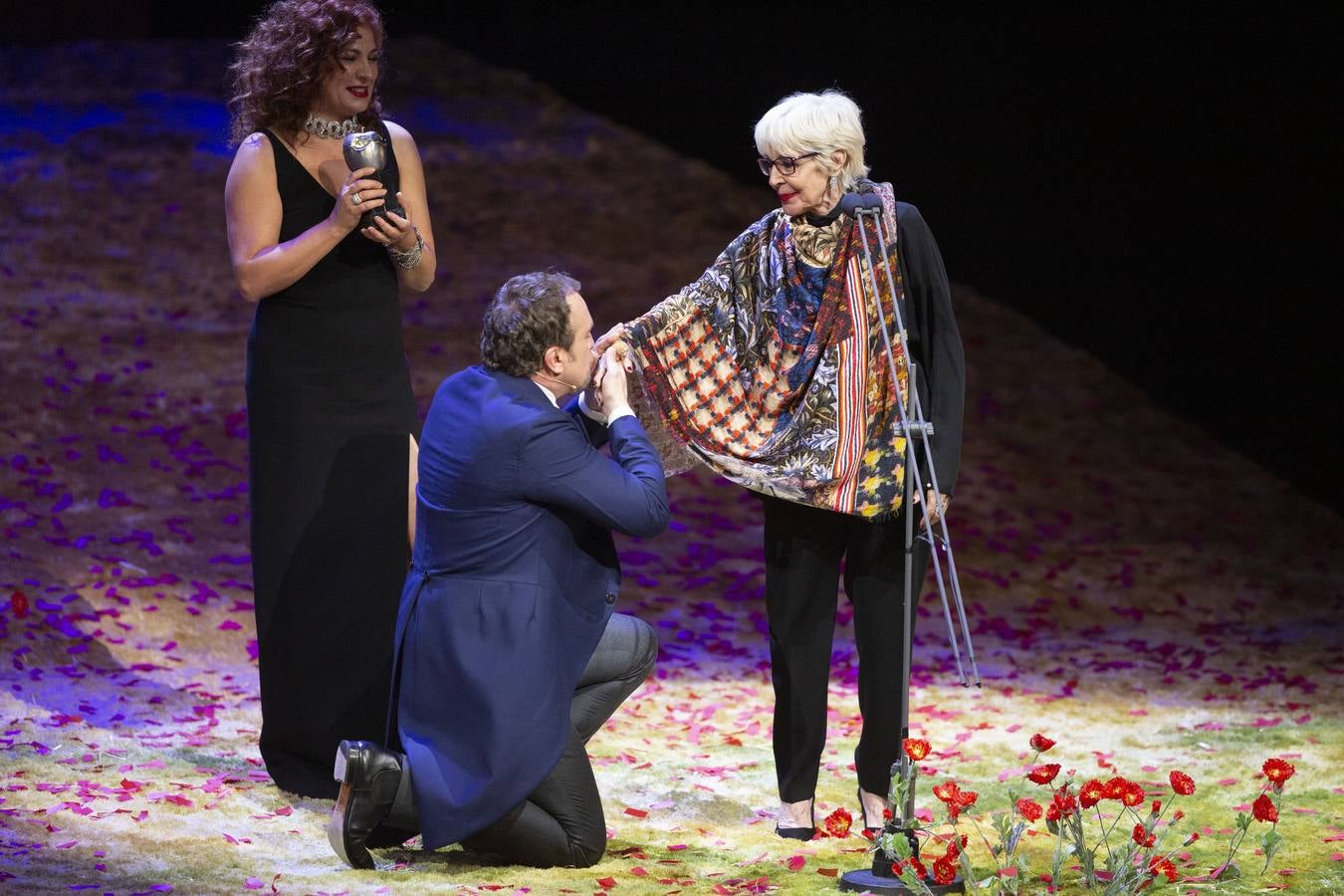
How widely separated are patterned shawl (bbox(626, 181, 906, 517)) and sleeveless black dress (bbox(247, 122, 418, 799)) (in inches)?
27.4

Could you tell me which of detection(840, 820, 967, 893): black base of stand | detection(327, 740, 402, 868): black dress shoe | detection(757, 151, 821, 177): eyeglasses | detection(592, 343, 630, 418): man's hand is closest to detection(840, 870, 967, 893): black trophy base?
detection(840, 820, 967, 893): black base of stand

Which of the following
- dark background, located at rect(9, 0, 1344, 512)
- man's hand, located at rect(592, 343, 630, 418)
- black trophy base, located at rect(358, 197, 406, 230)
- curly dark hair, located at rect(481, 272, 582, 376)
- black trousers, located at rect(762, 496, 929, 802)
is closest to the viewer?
curly dark hair, located at rect(481, 272, 582, 376)

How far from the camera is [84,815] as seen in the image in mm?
3283

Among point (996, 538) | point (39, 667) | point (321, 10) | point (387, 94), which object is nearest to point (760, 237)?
point (321, 10)

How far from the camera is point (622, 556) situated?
6613mm

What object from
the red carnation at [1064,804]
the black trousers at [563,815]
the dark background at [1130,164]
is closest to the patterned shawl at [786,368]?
the black trousers at [563,815]

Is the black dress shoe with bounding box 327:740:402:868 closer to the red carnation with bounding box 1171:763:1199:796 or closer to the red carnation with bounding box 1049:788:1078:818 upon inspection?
the red carnation with bounding box 1049:788:1078:818

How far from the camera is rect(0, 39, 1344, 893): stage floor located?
3.33 m

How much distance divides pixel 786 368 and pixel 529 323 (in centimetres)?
59

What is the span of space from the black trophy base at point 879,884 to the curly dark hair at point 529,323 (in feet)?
3.75

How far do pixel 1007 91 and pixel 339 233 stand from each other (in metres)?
5.49

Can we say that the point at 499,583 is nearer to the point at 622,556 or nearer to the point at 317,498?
the point at 317,498

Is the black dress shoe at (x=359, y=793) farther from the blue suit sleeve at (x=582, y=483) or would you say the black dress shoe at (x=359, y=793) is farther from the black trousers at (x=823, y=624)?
the black trousers at (x=823, y=624)

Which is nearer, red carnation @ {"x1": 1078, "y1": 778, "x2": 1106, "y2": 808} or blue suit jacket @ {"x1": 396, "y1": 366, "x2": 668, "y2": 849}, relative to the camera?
red carnation @ {"x1": 1078, "y1": 778, "x2": 1106, "y2": 808}
